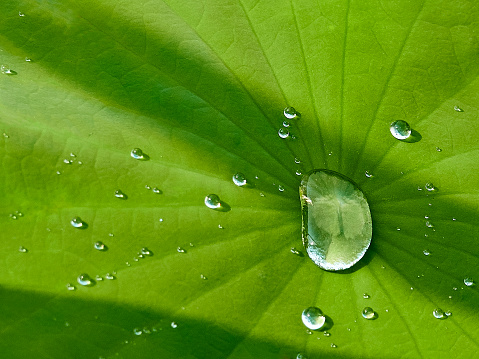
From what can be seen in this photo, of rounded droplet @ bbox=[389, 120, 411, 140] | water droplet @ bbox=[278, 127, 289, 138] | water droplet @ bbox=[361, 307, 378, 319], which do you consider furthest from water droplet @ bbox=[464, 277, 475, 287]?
water droplet @ bbox=[278, 127, 289, 138]

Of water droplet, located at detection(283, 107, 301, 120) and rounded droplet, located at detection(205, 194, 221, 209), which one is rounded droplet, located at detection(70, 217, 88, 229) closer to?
rounded droplet, located at detection(205, 194, 221, 209)

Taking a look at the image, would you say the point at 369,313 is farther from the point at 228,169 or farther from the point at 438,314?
the point at 228,169

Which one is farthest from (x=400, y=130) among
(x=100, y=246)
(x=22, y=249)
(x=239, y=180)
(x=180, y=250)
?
(x=22, y=249)

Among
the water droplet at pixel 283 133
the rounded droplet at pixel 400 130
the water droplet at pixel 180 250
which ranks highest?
the rounded droplet at pixel 400 130

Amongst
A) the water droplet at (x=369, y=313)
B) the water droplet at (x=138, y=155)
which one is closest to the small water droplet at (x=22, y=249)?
the water droplet at (x=138, y=155)

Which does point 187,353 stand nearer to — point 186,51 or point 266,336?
point 266,336

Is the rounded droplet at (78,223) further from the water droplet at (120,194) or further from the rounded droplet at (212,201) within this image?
the rounded droplet at (212,201)

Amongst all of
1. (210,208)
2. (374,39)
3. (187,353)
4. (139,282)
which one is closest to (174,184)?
(210,208)
